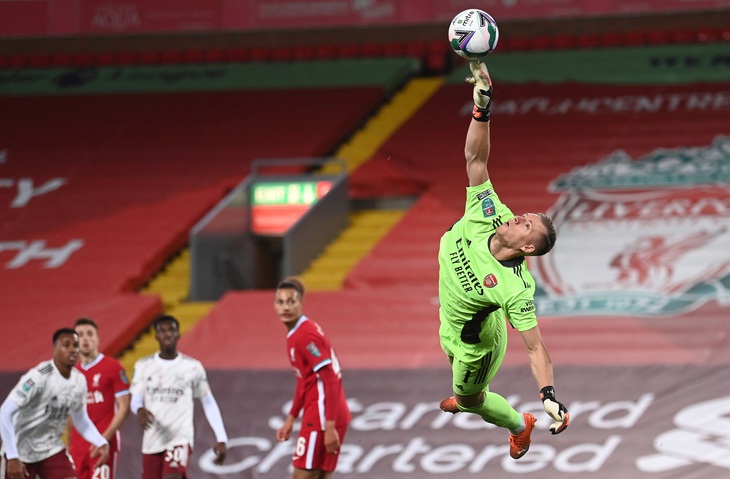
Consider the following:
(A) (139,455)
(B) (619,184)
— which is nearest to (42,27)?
(A) (139,455)

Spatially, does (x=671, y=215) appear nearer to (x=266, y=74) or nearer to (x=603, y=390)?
(x=603, y=390)

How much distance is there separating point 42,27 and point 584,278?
7922 mm

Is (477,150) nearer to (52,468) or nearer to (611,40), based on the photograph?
(52,468)

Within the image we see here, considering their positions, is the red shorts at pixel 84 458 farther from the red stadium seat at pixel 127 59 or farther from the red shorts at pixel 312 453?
the red stadium seat at pixel 127 59

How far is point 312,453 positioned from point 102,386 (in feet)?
7.95

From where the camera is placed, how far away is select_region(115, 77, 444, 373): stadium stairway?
15.2 m

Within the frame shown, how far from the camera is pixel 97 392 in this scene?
36.7 ft

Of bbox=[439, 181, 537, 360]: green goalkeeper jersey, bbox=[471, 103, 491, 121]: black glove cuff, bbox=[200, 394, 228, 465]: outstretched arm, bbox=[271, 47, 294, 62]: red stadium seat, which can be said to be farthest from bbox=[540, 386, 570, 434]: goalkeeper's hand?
bbox=[271, 47, 294, 62]: red stadium seat

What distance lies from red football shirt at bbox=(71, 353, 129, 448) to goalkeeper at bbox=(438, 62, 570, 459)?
13.3 ft

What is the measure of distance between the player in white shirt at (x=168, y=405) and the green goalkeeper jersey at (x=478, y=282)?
3344 mm

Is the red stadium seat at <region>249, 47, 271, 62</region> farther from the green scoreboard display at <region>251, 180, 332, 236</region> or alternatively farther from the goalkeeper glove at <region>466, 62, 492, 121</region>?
the goalkeeper glove at <region>466, 62, 492, 121</region>

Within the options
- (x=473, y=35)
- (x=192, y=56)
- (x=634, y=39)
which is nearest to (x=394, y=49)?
(x=192, y=56)

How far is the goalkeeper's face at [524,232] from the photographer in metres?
7.05

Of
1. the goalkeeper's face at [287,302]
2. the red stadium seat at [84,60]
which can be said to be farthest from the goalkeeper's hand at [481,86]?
the red stadium seat at [84,60]
